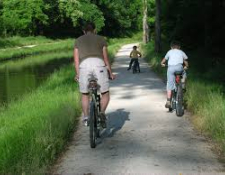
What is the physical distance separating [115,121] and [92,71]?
8.02ft

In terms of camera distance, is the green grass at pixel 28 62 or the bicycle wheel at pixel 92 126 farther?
the green grass at pixel 28 62

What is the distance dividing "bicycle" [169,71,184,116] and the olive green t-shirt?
3.02m

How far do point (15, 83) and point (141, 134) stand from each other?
14897 mm

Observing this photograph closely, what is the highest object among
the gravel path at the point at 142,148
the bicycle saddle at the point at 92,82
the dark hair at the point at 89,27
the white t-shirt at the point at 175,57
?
the dark hair at the point at 89,27

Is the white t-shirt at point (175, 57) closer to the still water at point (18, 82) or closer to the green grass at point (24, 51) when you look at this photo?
the still water at point (18, 82)

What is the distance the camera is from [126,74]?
2103 centimetres

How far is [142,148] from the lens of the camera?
7273 mm

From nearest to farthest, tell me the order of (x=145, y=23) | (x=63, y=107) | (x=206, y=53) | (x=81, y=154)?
(x=81, y=154) < (x=63, y=107) < (x=206, y=53) < (x=145, y=23)

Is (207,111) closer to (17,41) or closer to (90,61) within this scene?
(90,61)

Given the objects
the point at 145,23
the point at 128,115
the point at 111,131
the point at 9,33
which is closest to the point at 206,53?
the point at 128,115

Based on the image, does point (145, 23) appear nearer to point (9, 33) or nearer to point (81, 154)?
point (9, 33)

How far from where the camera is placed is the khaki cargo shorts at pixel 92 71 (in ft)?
24.7

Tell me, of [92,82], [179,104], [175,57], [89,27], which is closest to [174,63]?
[175,57]

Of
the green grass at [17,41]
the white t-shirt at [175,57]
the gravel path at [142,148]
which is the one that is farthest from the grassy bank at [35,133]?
the green grass at [17,41]
